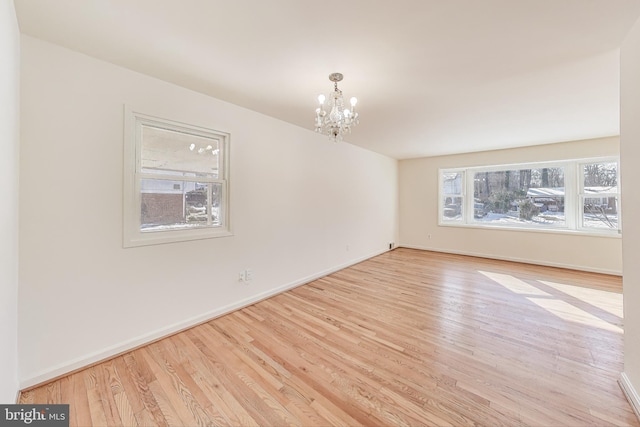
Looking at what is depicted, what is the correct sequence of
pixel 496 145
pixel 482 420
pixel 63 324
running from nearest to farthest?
pixel 482 420 → pixel 63 324 → pixel 496 145

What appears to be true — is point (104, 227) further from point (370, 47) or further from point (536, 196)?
point (536, 196)

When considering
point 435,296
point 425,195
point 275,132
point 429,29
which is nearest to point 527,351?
point 435,296

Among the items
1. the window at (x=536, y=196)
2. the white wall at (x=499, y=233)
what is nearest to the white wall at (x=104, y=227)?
the white wall at (x=499, y=233)

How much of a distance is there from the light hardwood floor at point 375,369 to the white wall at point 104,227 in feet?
0.78

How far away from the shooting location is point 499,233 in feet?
17.3

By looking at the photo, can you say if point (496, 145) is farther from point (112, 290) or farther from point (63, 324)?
point (63, 324)

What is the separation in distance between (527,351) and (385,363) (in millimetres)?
1244

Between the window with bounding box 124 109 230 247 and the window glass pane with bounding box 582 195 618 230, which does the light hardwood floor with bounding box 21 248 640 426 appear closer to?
the window with bounding box 124 109 230 247

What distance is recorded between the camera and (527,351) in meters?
2.07

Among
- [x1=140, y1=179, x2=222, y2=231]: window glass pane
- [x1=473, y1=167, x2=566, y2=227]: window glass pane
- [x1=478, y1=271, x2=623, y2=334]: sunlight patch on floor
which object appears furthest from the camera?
[x1=473, y1=167, x2=566, y2=227]: window glass pane

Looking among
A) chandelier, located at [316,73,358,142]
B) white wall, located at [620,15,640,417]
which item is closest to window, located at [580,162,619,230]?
white wall, located at [620,15,640,417]

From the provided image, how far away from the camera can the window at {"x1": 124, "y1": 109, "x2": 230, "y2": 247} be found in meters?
2.14

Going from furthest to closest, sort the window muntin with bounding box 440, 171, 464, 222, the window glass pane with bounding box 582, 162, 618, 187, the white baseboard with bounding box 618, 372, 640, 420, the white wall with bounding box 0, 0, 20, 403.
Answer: the window muntin with bounding box 440, 171, 464, 222 < the window glass pane with bounding box 582, 162, 618, 187 < the white baseboard with bounding box 618, 372, 640, 420 < the white wall with bounding box 0, 0, 20, 403

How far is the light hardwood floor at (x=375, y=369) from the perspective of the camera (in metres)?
1.48
